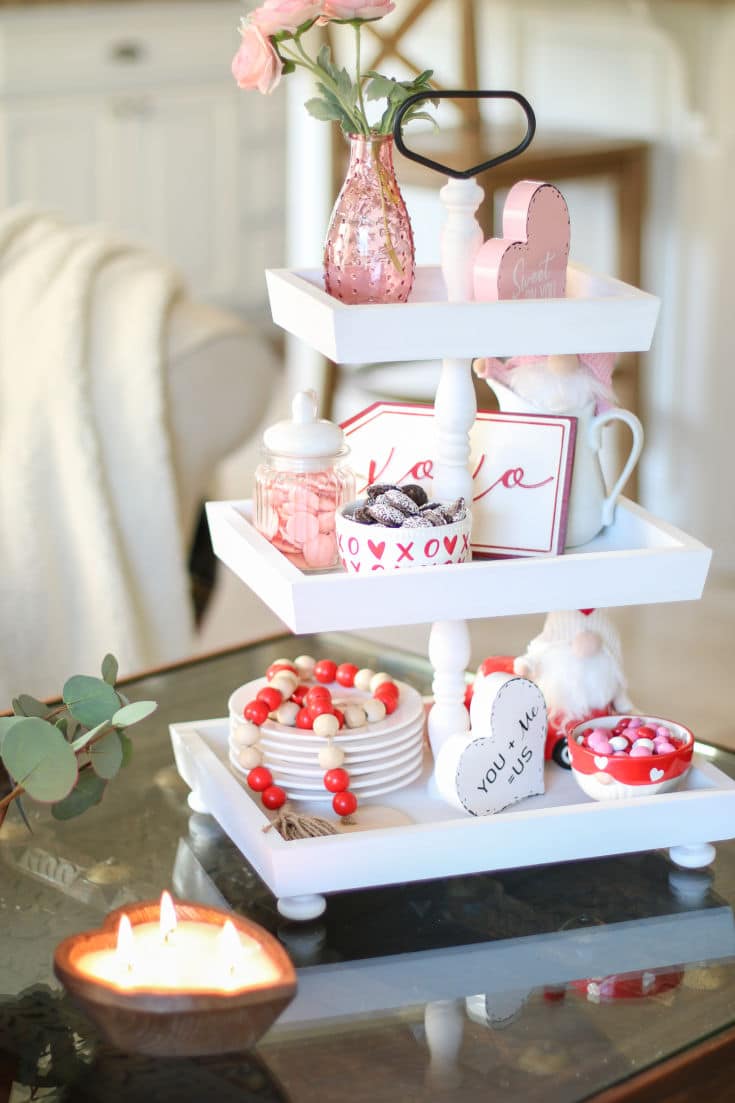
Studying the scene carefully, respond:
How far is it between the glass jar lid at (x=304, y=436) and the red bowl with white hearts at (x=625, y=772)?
10.3 inches

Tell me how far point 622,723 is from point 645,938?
185mm

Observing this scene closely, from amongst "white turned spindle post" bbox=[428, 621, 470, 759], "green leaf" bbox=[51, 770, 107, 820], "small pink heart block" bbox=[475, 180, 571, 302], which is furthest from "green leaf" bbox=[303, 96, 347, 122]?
"green leaf" bbox=[51, 770, 107, 820]

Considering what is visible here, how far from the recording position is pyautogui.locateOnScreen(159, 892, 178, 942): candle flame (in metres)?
0.82

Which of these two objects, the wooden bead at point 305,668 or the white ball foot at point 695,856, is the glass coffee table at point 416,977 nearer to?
the white ball foot at point 695,856

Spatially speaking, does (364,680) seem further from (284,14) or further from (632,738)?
(284,14)

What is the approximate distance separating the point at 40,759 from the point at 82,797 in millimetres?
132

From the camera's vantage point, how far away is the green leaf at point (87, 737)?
35.1 inches

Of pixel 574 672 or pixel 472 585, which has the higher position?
pixel 472 585

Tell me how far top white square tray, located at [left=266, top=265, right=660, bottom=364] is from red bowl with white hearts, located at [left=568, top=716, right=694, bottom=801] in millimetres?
272

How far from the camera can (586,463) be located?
105 cm

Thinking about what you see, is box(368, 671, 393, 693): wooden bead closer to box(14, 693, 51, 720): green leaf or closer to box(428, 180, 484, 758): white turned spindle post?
box(428, 180, 484, 758): white turned spindle post

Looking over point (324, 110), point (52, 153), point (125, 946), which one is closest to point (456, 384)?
point (324, 110)

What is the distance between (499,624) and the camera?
2.74 meters

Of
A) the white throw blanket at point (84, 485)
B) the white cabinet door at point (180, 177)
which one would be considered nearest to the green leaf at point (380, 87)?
the white throw blanket at point (84, 485)
